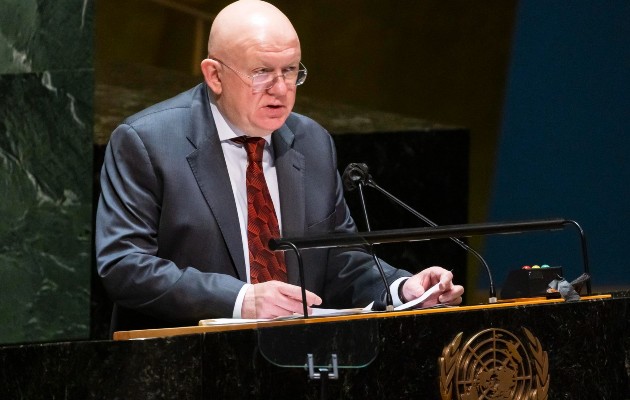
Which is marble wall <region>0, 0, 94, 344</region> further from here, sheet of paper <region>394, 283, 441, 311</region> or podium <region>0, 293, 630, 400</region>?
podium <region>0, 293, 630, 400</region>

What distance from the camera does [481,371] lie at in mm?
2699

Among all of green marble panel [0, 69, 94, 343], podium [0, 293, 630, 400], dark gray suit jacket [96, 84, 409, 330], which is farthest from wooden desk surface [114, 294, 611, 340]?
green marble panel [0, 69, 94, 343]

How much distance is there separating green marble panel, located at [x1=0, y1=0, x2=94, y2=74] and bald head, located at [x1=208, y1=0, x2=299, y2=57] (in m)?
1.62

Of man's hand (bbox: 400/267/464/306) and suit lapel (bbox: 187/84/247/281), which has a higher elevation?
suit lapel (bbox: 187/84/247/281)

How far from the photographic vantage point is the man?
320 centimetres

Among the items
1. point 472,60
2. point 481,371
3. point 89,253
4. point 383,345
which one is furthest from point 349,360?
point 472,60

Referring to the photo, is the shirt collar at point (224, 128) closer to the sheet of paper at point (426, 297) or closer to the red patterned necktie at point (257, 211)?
the red patterned necktie at point (257, 211)

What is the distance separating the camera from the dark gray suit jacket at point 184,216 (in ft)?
10.5

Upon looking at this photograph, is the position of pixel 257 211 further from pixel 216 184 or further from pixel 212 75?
pixel 212 75

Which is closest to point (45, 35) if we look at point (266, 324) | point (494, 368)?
point (266, 324)

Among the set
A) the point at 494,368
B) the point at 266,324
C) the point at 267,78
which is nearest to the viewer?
the point at 266,324

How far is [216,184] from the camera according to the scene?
11.2 feet

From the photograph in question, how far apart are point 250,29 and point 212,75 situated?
0.62 feet

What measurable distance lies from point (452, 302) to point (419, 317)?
1.53ft
